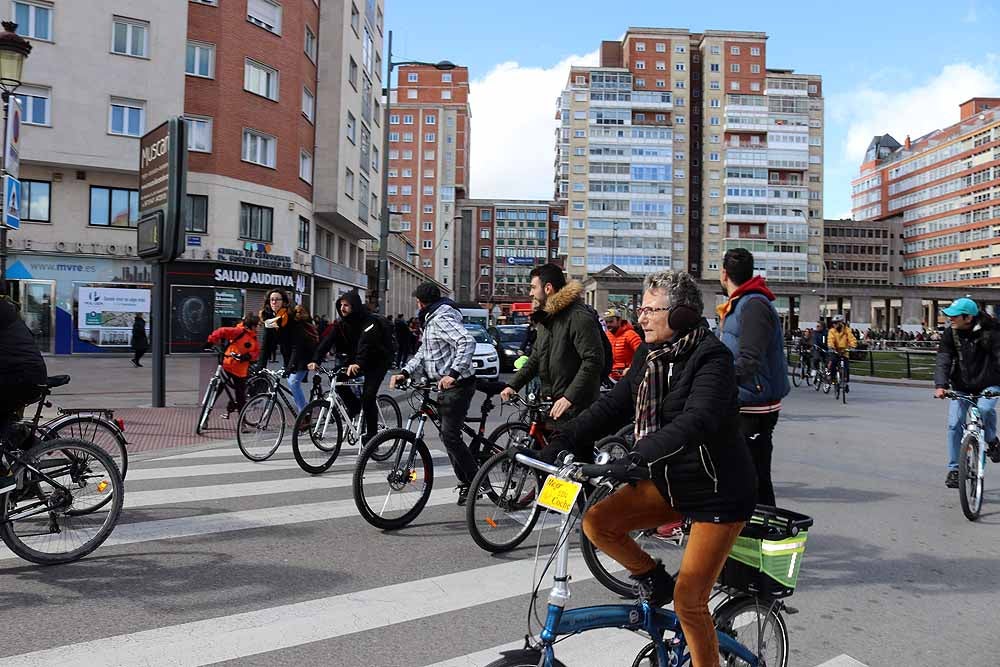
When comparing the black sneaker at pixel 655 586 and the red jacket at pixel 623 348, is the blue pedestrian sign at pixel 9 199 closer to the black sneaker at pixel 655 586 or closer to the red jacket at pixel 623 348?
the red jacket at pixel 623 348

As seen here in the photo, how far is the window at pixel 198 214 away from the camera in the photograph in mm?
29328

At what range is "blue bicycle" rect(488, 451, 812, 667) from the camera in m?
2.37

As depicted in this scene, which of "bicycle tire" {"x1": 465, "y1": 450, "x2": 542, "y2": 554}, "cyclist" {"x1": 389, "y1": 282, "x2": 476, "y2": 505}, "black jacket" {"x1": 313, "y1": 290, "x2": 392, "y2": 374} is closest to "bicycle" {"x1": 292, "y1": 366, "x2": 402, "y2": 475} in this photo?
"black jacket" {"x1": 313, "y1": 290, "x2": 392, "y2": 374}

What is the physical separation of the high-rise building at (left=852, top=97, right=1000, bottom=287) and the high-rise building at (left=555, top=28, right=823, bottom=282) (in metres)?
30.9

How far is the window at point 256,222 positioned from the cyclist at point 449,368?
25773mm

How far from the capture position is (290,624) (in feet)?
13.0

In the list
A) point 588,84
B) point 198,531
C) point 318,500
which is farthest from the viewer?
point 588,84

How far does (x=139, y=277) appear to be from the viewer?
29156mm

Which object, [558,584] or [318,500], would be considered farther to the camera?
[318,500]

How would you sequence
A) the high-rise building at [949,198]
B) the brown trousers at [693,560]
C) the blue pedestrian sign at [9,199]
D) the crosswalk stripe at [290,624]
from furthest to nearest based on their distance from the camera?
1. the high-rise building at [949,198]
2. the blue pedestrian sign at [9,199]
3. the crosswalk stripe at [290,624]
4. the brown trousers at [693,560]

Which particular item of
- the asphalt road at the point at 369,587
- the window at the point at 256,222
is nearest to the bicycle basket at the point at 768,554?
the asphalt road at the point at 369,587

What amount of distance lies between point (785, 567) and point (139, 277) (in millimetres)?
30125

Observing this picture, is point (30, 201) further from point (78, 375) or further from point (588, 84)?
point (588, 84)

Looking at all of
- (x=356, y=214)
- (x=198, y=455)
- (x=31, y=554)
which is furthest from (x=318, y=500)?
(x=356, y=214)
